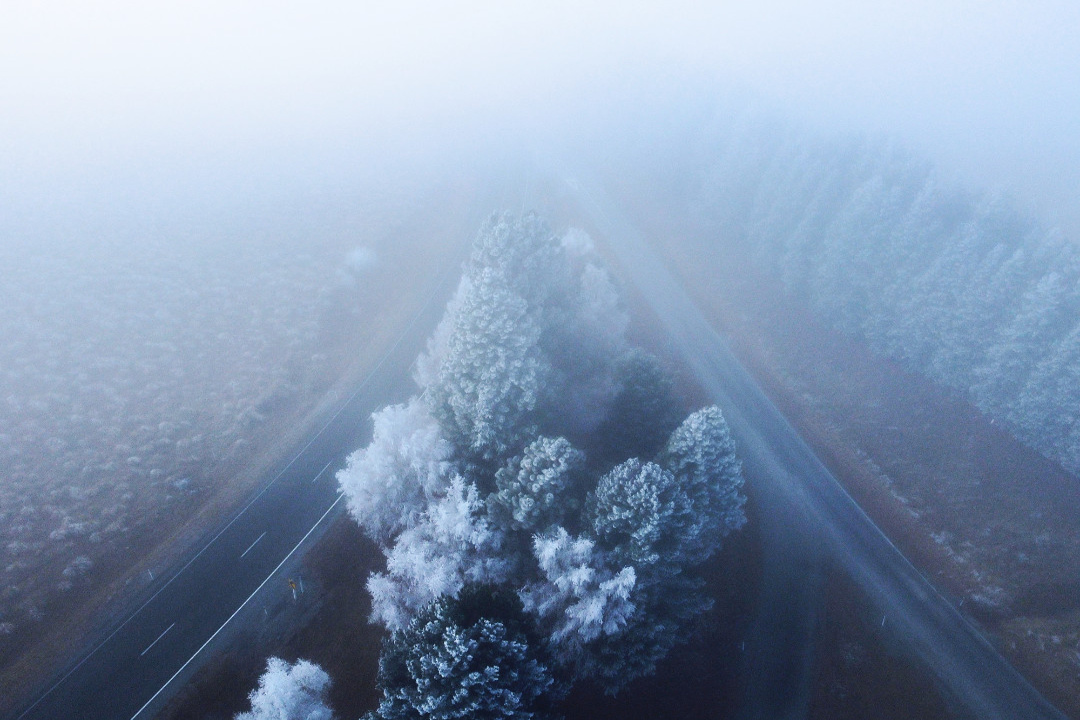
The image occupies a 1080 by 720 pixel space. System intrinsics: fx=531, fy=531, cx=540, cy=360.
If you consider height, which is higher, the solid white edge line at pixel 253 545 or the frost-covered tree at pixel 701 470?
the frost-covered tree at pixel 701 470

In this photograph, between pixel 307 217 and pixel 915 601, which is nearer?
pixel 915 601

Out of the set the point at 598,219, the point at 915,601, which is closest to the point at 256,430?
the point at 915,601

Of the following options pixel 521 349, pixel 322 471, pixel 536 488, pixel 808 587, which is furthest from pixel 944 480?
pixel 322 471

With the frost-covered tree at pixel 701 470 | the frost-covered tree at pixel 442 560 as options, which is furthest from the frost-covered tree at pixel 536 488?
the frost-covered tree at pixel 701 470

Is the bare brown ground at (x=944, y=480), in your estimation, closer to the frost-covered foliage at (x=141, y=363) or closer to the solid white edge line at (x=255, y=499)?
the solid white edge line at (x=255, y=499)

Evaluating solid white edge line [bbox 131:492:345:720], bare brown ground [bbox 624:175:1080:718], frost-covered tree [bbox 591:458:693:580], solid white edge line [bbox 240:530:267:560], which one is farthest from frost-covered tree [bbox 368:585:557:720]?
bare brown ground [bbox 624:175:1080:718]

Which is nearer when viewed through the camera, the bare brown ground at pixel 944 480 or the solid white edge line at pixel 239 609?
the solid white edge line at pixel 239 609

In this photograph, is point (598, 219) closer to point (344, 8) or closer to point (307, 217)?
point (307, 217)
